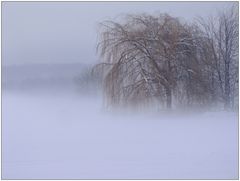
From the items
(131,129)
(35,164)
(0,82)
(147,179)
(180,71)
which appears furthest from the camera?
(180,71)

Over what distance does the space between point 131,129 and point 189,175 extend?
102 cm

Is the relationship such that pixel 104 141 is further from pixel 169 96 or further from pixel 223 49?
pixel 223 49

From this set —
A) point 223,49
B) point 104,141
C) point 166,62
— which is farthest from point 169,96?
point 104,141

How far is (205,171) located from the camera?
10.7ft

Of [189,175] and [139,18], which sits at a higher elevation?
[139,18]

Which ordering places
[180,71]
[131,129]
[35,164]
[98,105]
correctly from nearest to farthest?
1. [35,164]
2. [131,129]
3. [98,105]
4. [180,71]

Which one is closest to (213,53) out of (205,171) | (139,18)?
(139,18)

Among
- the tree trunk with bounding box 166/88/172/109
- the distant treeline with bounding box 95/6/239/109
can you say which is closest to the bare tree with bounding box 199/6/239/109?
the distant treeline with bounding box 95/6/239/109

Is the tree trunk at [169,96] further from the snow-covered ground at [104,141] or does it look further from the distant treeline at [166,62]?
the snow-covered ground at [104,141]

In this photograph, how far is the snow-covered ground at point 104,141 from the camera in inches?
130

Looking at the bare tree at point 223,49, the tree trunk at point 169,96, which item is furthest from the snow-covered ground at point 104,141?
the bare tree at point 223,49

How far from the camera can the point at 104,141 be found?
388cm

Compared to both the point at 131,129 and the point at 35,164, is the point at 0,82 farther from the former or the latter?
the point at 131,129

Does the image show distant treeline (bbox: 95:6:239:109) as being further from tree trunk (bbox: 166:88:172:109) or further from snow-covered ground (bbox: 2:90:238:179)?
snow-covered ground (bbox: 2:90:238:179)
